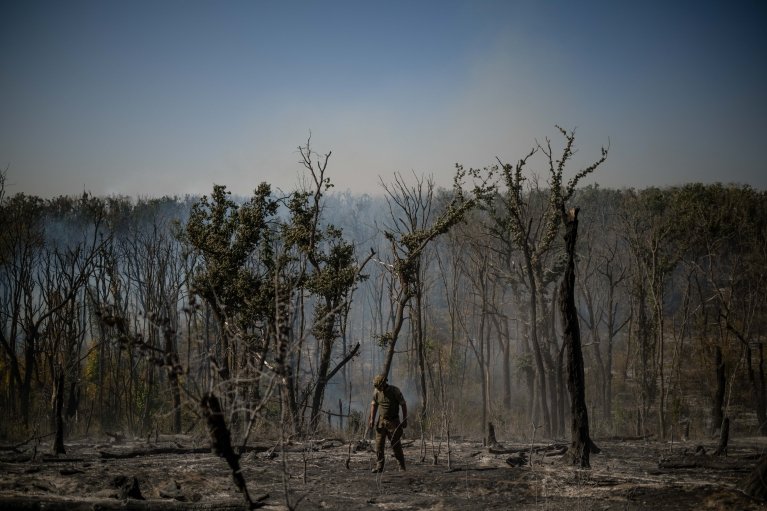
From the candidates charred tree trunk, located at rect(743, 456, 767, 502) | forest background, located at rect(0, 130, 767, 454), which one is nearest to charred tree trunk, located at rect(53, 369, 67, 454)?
forest background, located at rect(0, 130, 767, 454)

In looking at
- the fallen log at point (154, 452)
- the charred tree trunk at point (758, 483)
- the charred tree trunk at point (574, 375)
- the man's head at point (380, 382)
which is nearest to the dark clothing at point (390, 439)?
the man's head at point (380, 382)

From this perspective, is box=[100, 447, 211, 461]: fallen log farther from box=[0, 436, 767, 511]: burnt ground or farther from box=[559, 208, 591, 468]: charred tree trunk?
box=[559, 208, 591, 468]: charred tree trunk

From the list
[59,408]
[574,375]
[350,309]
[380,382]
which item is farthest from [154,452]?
[350,309]

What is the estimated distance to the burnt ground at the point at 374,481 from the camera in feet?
31.4

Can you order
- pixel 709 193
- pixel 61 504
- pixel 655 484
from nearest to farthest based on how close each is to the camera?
pixel 61 504 → pixel 655 484 → pixel 709 193

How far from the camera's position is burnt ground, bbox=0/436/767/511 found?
9570 millimetres

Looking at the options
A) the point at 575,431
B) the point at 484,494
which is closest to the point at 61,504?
the point at 484,494

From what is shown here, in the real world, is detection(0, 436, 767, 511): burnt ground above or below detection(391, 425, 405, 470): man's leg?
below

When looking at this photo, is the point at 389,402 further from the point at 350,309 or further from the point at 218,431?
the point at 350,309

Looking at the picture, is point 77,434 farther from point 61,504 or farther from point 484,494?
point 484,494

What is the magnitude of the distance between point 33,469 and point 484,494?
8.93 metres

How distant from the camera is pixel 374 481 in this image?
12.1 meters

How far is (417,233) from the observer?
18.7 meters

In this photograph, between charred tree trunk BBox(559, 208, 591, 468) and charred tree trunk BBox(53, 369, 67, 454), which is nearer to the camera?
charred tree trunk BBox(559, 208, 591, 468)
